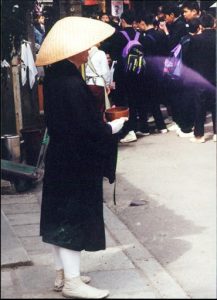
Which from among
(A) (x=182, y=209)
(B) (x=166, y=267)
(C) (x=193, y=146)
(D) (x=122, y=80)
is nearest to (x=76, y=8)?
(D) (x=122, y=80)

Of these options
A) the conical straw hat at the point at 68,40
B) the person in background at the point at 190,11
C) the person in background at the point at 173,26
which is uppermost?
the conical straw hat at the point at 68,40

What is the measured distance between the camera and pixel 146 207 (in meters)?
6.87

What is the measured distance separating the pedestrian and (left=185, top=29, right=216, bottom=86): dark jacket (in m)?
5.30

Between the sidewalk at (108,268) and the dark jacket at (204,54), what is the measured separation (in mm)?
4133

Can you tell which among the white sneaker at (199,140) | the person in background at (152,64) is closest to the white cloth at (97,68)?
the person in background at (152,64)

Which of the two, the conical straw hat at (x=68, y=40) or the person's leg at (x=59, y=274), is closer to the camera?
the conical straw hat at (x=68, y=40)

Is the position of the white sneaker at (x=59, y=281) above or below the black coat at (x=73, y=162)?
below

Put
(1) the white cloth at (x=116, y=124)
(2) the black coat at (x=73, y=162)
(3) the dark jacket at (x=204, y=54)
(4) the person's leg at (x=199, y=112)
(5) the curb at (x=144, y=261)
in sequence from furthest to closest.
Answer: (4) the person's leg at (x=199, y=112)
(3) the dark jacket at (x=204, y=54)
(5) the curb at (x=144, y=261)
(1) the white cloth at (x=116, y=124)
(2) the black coat at (x=73, y=162)

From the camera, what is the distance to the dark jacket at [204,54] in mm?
9539

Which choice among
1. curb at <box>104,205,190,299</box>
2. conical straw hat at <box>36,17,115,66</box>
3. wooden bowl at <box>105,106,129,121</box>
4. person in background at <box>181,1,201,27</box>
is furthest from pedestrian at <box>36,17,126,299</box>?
person in background at <box>181,1,201,27</box>

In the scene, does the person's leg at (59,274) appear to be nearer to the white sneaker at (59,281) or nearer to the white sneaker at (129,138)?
the white sneaker at (59,281)

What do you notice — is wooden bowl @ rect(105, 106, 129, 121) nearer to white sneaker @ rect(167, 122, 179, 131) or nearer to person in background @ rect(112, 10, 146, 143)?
person in background @ rect(112, 10, 146, 143)

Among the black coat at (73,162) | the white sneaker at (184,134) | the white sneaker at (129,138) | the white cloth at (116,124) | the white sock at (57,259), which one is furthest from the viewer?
the white sneaker at (184,134)

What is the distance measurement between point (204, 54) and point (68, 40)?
5669 millimetres
